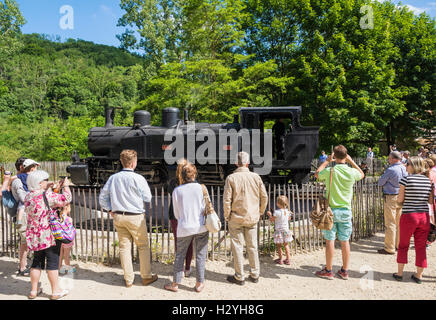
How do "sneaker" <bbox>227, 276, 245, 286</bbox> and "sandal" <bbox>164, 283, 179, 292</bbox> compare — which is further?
"sneaker" <bbox>227, 276, 245, 286</bbox>

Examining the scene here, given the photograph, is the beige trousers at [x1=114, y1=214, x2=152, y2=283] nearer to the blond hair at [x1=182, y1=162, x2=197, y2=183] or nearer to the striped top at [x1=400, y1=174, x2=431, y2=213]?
the blond hair at [x1=182, y1=162, x2=197, y2=183]

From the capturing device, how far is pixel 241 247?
443 centimetres

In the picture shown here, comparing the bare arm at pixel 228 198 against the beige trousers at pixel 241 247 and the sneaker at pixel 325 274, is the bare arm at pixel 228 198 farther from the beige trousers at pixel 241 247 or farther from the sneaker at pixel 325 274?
the sneaker at pixel 325 274

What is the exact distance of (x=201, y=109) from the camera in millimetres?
18172

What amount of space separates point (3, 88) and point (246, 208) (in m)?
51.5

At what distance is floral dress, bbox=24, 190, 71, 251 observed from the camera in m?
3.84

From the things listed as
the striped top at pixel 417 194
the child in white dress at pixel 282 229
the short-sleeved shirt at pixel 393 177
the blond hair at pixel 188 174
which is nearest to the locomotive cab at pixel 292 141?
the short-sleeved shirt at pixel 393 177

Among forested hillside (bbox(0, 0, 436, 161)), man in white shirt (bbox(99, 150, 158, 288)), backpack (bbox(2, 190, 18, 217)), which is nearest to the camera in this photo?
man in white shirt (bbox(99, 150, 158, 288))

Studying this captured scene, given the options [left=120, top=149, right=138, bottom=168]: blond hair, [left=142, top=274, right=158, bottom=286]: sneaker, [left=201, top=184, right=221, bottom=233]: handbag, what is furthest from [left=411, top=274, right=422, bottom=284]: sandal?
[left=120, top=149, right=138, bottom=168]: blond hair

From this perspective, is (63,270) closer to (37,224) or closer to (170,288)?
(37,224)

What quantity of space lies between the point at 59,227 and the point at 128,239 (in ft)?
2.85

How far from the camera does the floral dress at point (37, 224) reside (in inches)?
151

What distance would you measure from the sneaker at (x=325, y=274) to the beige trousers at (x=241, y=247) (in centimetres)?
98

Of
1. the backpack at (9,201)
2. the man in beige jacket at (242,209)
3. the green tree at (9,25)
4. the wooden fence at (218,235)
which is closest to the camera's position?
the man in beige jacket at (242,209)
